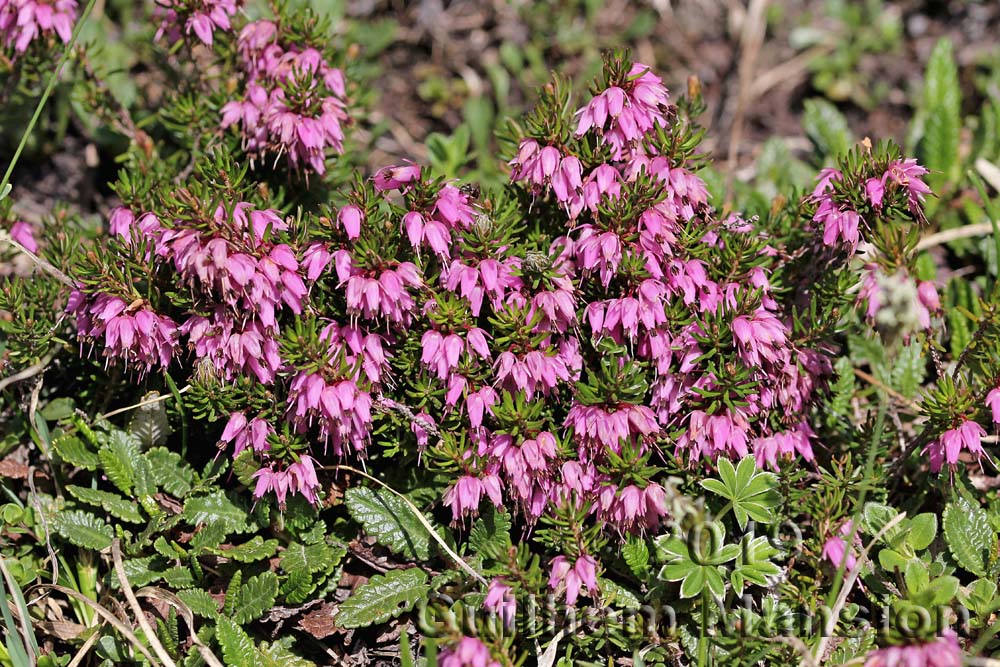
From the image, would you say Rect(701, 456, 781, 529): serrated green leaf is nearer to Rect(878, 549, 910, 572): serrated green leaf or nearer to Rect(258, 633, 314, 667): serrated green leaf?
Rect(878, 549, 910, 572): serrated green leaf

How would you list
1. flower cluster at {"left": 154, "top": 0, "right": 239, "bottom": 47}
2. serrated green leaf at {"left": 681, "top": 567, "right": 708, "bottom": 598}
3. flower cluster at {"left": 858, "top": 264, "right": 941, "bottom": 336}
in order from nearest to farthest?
flower cluster at {"left": 858, "top": 264, "right": 941, "bottom": 336}, serrated green leaf at {"left": 681, "top": 567, "right": 708, "bottom": 598}, flower cluster at {"left": 154, "top": 0, "right": 239, "bottom": 47}

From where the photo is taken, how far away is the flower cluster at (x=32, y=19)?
4.11 m

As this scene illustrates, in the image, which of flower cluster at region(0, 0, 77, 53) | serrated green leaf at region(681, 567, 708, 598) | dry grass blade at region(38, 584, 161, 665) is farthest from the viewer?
flower cluster at region(0, 0, 77, 53)

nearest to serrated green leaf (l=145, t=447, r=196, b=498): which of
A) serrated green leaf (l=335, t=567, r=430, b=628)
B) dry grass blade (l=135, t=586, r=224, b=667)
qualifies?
dry grass blade (l=135, t=586, r=224, b=667)

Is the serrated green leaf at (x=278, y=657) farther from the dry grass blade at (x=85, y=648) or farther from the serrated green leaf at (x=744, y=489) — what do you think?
the serrated green leaf at (x=744, y=489)

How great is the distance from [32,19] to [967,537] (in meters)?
4.57

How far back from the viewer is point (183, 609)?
3537mm

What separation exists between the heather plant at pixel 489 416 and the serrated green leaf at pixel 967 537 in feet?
0.04

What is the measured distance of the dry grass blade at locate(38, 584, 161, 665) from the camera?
10.8 feet

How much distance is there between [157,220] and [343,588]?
66.6 inches

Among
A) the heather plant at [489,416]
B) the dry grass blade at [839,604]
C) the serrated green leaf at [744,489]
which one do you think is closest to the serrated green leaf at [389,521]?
the heather plant at [489,416]

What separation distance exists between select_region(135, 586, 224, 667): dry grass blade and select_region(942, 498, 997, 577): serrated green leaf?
2835 mm

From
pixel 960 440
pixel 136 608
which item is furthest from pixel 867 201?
pixel 136 608

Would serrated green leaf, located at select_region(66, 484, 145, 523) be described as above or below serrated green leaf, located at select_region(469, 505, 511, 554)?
above
